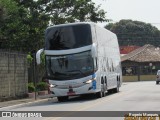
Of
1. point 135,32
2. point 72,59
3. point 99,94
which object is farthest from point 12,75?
point 135,32

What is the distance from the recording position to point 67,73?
25.5 meters

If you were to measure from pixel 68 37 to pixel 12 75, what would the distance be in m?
5.85

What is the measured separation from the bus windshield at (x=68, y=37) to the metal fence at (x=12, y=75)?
147 inches

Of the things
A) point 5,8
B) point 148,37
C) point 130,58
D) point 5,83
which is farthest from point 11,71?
point 148,37

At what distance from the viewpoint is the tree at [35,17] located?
34.0 metres

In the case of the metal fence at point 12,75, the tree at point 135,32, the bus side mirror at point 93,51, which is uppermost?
the tree at point 135,32

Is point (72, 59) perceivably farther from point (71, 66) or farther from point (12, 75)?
point (12, 75)

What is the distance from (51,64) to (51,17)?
40.5ft

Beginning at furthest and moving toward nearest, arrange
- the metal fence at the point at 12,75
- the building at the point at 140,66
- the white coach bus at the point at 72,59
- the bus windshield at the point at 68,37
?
the building at the point at 140,66 < the metal fence at the point at 12,75 < the bus windshield at the point at 68,37 < the white coach bus at the point at 72,59

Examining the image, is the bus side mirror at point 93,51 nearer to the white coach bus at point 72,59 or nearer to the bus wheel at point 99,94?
the white coach bus at point 72,59

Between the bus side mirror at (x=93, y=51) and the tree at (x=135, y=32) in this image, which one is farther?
the tree at (x=135, y=32)

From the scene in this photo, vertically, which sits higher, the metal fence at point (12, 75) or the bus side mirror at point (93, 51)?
the bus side mirror at point (93, 51)

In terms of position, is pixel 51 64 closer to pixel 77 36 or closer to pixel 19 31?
pixel 77 36

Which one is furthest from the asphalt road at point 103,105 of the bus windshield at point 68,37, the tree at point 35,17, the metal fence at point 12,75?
the tree at point 35,17
